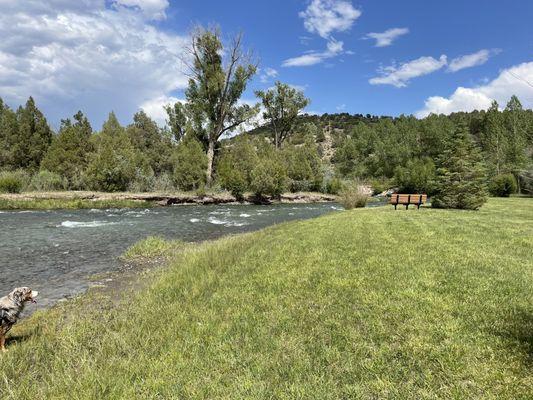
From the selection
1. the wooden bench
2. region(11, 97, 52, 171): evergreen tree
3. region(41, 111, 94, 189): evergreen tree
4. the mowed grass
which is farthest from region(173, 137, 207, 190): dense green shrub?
the mowed grass

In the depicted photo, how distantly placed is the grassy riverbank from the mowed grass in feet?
109

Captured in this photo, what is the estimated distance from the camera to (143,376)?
5.16 m

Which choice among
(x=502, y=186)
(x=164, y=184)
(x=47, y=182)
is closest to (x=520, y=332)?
(x=502, y=186)

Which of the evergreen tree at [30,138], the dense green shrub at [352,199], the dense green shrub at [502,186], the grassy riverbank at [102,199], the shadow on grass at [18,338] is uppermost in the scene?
the evergreen tree at [30,138]

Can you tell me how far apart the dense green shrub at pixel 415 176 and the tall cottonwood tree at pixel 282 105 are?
2348 cm

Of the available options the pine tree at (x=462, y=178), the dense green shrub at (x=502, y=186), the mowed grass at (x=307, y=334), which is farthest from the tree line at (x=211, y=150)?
the mowed grass at (x=307, y=334)

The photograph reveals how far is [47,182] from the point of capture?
46.8m

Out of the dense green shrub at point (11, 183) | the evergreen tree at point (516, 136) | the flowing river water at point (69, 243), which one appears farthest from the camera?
the evergreen tree at point (516, 136)

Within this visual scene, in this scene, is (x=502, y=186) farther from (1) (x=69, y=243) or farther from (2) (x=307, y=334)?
(2) (x=307, y=334)

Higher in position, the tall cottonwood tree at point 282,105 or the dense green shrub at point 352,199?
the tall cottonwood tree at point 282,105

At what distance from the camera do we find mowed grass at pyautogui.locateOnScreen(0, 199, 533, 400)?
4734 mm

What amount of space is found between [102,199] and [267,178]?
2089 centimetres

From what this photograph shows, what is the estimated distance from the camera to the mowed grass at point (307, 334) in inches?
186

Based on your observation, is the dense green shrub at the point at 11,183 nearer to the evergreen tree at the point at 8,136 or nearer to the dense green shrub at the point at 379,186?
the evergreen tree at the point at 8,136
